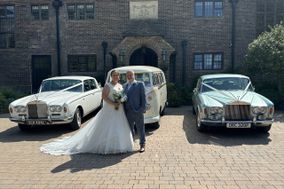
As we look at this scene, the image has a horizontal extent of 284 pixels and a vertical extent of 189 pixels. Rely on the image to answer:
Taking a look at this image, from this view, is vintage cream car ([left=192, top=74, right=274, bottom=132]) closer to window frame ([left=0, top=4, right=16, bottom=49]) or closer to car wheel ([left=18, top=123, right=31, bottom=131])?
car wheel ([left=18, top=123, right=31, bottom=131])

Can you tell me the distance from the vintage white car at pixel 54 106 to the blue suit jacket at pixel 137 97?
2808mm

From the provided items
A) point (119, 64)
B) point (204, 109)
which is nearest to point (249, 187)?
point (204, 109)

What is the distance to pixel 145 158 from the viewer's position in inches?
251

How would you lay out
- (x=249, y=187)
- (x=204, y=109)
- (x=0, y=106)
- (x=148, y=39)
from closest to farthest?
(x=249, y=187) < (x=204, y=109) < (x=0, y=106) < (x=148, y=39)

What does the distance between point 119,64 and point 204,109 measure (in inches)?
391

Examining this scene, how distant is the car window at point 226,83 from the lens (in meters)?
9.64

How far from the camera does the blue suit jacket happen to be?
21.9 feet

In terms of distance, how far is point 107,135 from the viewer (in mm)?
6777

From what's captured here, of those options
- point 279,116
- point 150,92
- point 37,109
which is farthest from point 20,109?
point 279,116

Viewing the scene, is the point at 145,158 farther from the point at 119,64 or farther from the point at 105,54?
the point at 105,54

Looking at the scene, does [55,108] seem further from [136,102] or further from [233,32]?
[233,32]

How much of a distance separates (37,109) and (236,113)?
18.8ft

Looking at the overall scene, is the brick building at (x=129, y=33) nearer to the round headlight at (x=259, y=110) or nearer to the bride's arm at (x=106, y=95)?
the round headlight at (x=259, y=110)

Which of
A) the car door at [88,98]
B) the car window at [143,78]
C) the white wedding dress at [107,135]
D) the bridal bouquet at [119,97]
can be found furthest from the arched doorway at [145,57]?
the bridal bouquet at [119,97]
